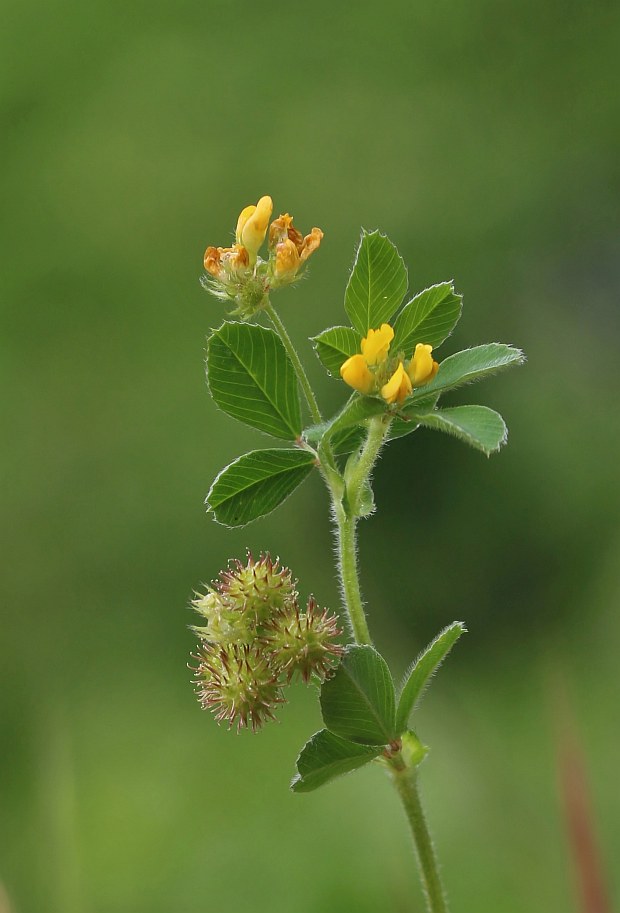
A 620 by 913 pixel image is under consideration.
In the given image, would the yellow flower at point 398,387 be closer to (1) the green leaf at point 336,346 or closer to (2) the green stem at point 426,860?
(1) the green leaf at point 336,346

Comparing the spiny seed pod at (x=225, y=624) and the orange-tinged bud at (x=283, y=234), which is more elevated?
the orange-tinged bud at (x=283, y=234)

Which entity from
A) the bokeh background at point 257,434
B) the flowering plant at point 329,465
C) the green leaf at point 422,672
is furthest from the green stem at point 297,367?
the bokeh background at point 257,434

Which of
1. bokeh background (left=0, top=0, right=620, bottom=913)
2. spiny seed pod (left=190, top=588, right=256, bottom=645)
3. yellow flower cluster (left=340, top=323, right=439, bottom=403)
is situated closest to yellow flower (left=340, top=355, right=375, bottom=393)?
yellow flower cluster (left=340, top=323, right=439, bottom=403)

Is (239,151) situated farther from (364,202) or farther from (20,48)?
(20,48)

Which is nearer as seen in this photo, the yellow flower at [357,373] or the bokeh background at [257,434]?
the yellow flower at [357,373]

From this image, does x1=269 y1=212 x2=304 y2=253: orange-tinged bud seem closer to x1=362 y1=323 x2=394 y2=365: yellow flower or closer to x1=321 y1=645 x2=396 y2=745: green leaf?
x1=362 y1=323 x2=394 y2=365: yellow flower

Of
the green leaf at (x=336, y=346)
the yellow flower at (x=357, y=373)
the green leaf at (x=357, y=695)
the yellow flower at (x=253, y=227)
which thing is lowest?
the green leaf at (x=357, y=695)
